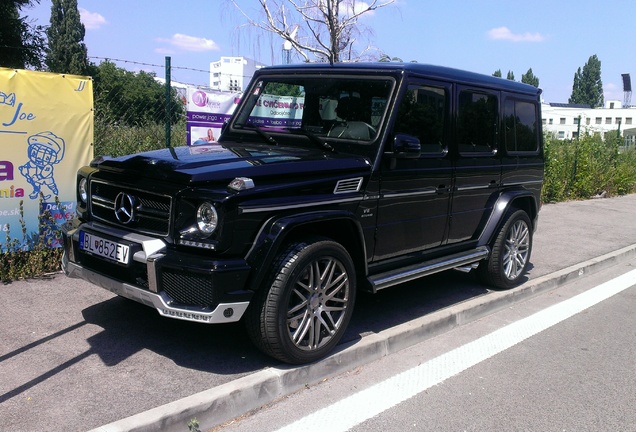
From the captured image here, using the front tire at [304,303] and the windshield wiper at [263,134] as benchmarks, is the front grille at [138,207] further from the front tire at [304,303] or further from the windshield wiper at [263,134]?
the windshield wiper at [263,134]

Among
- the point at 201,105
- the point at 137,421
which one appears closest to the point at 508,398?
the point at 137,421

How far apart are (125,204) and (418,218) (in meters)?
2.39

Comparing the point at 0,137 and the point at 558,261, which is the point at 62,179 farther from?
Result: the point at 558,261

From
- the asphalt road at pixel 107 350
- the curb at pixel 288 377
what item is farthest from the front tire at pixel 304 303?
the asphalt road at pixel 107 350

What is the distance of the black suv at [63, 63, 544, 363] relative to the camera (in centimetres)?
350

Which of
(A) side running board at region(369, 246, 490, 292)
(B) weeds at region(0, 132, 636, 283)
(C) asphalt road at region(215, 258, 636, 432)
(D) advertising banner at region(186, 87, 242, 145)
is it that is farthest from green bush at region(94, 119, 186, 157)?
(C) asphalt road at region(215, 258, 636, 432)

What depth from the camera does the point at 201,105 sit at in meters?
7.64

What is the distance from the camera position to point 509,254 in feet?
20.4

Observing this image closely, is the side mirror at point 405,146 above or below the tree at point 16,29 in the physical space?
below

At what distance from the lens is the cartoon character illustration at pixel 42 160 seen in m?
5.55

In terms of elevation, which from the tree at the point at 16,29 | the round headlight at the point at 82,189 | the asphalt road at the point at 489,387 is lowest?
the asphalt road at the point at 489,387

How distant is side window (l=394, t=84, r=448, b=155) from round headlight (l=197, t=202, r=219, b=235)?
71.3 inches

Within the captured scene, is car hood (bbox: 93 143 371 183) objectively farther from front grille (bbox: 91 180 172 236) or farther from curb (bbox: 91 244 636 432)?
curb (bbox: 91 244 636 432)

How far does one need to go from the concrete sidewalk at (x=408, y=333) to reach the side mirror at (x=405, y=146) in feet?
4.76
